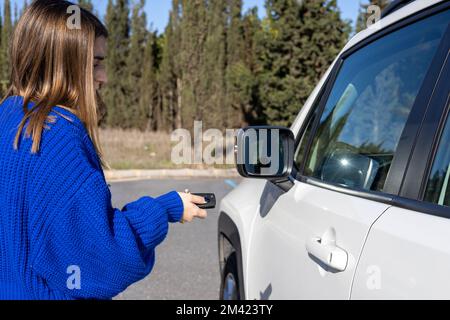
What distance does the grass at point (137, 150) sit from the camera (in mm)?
15398

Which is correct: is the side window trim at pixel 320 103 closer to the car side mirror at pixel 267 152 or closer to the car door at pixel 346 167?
the car door at pixel 346 167

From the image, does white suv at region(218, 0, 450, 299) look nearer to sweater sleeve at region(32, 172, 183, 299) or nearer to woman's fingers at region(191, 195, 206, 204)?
woman's fingers at region(191, 195, 206, 204)

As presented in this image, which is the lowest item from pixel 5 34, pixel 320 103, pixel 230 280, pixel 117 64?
pixel 230 280

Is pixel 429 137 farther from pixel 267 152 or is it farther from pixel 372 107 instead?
pixel 267 152

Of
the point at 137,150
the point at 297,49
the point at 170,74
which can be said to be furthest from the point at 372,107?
the point at 170,74

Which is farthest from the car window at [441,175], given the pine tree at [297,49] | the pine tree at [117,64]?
the pine tree at [117,64]

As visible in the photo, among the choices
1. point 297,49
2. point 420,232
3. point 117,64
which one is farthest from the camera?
point 117,64

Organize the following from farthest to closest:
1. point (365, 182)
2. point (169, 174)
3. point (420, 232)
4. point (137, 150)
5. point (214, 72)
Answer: point (214, 72) → point (137, 150) → point (169, 174) → point (365, 182) → point (420, 232)

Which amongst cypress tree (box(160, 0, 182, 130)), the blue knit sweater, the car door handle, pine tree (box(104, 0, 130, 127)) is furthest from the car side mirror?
cypress tree (box(160, 0, 182, 130))

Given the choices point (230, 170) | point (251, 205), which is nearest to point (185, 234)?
point (251, 205)

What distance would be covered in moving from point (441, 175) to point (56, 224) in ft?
3.30

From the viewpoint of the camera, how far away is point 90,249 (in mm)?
1202
